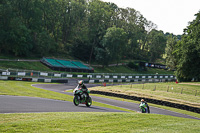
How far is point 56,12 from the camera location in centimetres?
7538

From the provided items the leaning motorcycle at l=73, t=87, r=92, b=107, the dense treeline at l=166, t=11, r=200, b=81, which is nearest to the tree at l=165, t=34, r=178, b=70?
the dense treeline at l=166, t=11, r=200, b=81

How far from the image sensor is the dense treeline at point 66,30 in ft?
182

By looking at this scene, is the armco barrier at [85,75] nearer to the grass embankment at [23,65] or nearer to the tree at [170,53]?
the tree at [170,53]

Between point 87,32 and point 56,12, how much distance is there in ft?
45.1

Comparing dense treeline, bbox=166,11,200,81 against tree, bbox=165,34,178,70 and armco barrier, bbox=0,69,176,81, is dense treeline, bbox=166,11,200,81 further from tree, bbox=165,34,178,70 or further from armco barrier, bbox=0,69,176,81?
tree, bbox=165,34,178,70

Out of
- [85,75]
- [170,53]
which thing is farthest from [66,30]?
[170,53]

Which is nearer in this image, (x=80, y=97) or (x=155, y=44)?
(x=80, y=97)

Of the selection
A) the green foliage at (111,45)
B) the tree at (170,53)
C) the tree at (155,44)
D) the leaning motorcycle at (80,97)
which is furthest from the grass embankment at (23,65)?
the tree at (155,44)

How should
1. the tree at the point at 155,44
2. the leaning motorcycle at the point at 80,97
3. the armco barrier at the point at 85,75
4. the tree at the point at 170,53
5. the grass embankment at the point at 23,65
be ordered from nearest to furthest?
the leaning motorcycle at the point at 80,97, the armco barrier at the point at 85,75, the grass embankment at the point at 23,65, the tree at the point at 170,53, the tree at the point at 155,44

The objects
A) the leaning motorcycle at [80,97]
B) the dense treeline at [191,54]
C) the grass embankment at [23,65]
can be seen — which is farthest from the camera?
the grass embankment at [23,65]

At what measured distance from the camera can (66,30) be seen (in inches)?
3226

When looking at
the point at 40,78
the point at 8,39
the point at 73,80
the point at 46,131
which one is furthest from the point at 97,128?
the point at 8,39

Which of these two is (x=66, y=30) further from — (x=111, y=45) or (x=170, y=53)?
(x=170, y=53)

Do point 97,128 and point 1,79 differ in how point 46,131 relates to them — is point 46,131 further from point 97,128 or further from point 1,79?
point 1,79
